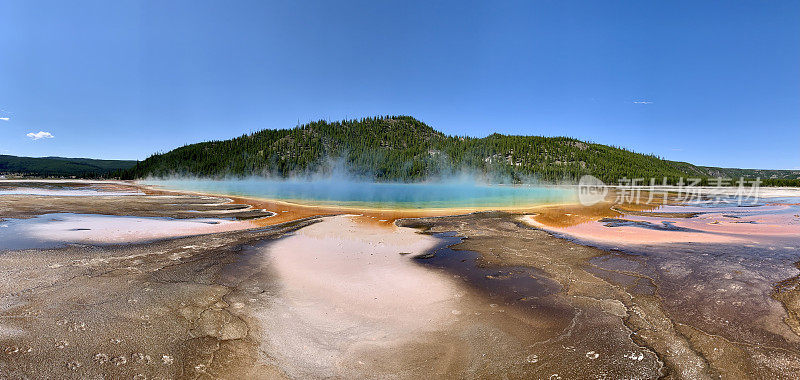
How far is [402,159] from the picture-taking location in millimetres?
135125

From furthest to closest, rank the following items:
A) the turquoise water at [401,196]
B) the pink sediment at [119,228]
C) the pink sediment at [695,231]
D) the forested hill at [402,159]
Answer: the forested hill at [402,159]
the turquoise water at [401,196]
the pink sediment at [695,231]
the pink sediment at [119,228]

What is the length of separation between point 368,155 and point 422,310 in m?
134

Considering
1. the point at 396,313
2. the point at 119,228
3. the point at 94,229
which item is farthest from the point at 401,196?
the point at 396,313

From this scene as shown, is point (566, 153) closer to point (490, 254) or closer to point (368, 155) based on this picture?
point (368, 155)

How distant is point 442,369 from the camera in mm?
4434

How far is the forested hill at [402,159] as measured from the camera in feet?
399

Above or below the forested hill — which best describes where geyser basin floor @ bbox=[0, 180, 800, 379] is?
below

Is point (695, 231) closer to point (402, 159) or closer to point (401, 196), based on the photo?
point (401, 196)

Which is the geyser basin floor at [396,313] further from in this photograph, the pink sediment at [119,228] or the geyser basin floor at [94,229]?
the pink sediment at [119,228]

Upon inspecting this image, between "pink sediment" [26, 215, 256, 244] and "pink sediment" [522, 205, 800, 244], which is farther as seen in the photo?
"pink sediment" [522, 205, 800, 244]

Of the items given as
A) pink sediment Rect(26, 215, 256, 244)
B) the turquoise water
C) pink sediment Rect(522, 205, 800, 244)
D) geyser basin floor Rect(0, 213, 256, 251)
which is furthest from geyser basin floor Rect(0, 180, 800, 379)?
the turquoise water

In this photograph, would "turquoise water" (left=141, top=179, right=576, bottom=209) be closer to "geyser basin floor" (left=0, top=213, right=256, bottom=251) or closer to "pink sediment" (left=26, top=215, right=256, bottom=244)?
"pink sediment" (left=26, top=215, right=256, bottom=244)

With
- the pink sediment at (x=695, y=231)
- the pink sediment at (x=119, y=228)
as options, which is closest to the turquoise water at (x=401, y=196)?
the pink sediment at (x=695, y=231)

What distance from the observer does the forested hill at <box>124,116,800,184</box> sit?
122m
